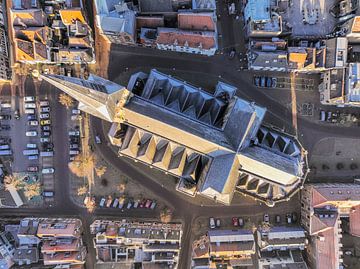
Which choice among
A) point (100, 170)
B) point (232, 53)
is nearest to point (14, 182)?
point (100, 170)

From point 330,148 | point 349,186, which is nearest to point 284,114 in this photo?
point 330,148

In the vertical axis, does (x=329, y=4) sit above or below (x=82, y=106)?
above

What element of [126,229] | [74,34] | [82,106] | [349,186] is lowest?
[126,229]

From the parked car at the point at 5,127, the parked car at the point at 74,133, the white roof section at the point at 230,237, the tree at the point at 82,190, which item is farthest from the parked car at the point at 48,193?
the white roof section at the point at 230,237

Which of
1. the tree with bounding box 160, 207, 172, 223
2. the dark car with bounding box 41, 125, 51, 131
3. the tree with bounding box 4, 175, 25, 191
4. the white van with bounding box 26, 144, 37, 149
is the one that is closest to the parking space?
the tree with bounding box 160, 207, 172, 223

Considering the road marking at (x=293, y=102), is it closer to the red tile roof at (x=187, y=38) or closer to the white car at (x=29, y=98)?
the red tile roof at (x=187, y=38)

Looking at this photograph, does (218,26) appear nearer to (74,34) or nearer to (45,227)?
(74,34)
